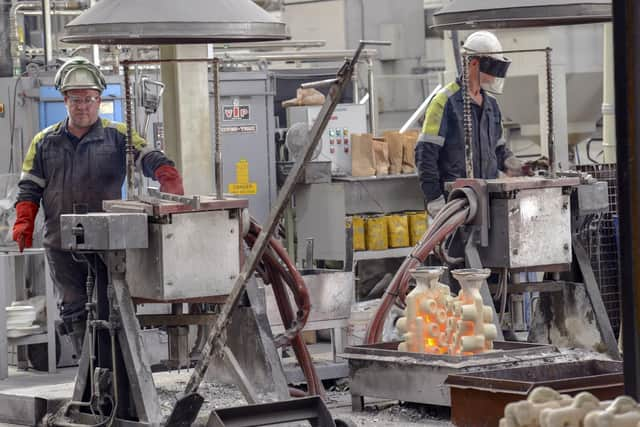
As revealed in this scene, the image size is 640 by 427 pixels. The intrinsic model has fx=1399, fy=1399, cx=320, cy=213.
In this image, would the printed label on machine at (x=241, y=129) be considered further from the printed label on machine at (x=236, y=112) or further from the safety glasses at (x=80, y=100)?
the safety glasses at (x=80, y=100)

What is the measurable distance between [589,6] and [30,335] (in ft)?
13.9

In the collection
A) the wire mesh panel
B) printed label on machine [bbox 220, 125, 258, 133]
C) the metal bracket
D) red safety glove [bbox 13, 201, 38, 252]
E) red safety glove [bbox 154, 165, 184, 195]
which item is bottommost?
the wire mesh panel

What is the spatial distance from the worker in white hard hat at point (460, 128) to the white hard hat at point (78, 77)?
2.18 meters

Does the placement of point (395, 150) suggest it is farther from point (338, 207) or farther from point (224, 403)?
point (224, 403)

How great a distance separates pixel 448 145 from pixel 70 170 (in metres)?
2.49

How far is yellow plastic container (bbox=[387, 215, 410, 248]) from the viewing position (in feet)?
36.9

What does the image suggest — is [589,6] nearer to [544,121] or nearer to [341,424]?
[341,424]

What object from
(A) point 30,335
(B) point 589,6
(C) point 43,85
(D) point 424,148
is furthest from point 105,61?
(B) point 589,6

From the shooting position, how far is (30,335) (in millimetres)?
9375

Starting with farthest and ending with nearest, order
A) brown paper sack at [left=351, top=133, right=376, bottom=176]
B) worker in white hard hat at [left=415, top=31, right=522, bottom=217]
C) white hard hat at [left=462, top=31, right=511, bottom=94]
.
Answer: brown paper sack at [left=351, top=133, right=376, bottom=176] < white hard hat at [left=462, top=31, right=511, bottom=94] < worker in white hard hat at [left=415, top=31, right=522, bottom=217]

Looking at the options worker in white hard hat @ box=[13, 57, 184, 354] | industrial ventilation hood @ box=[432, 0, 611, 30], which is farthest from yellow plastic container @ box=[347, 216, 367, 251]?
worker in white hard hat @ box=[13, 57, 184, 354]

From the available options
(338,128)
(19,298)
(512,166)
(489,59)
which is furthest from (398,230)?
(19,298)

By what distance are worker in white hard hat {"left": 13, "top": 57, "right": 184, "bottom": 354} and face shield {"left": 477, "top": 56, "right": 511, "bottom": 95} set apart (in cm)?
247

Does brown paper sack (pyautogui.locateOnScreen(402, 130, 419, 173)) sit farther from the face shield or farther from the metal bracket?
the metal bracket
